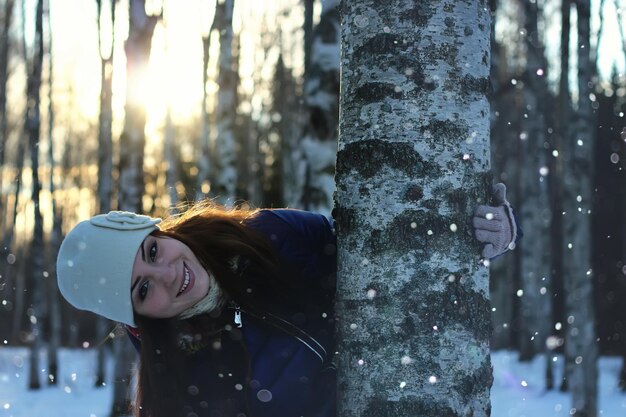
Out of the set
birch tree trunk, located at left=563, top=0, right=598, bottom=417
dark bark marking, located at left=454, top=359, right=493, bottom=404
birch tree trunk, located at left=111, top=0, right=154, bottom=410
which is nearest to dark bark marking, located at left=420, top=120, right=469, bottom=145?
dark bark marking, located at left=454, top=359, right=493, bottom=404

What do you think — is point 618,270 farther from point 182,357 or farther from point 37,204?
point 182,357

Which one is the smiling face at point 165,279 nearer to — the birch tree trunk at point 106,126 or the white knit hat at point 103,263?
the white knit hat at point 103,263

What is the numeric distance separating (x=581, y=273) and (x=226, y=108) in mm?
5514

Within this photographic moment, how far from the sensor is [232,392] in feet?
7.91

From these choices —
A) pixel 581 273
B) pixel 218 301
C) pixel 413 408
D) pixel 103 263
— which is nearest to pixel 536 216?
pixel 581 273

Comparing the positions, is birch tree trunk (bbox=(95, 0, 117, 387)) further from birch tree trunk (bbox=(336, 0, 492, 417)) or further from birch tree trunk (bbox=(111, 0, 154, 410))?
birch tree trunk (bbox=(336, 0, 492, 417))

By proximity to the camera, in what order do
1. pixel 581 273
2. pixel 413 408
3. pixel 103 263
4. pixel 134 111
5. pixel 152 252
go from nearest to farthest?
1. pixel 413 408
2. pixel 103 263
3. pixel 152 252
4. pixel 581 273
5. pixel 134 111

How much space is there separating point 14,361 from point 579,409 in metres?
19.7

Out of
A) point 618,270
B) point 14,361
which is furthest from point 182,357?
point 14,361

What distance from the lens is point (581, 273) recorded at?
718 centimetres

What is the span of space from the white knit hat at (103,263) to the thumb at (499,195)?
1121 millimetres

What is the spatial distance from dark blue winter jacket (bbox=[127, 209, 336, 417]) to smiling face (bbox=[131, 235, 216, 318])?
0.16 metres

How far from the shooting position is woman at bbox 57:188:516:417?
7.33 ft

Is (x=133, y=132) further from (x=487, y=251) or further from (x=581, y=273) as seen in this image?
(x=487, y=251)
